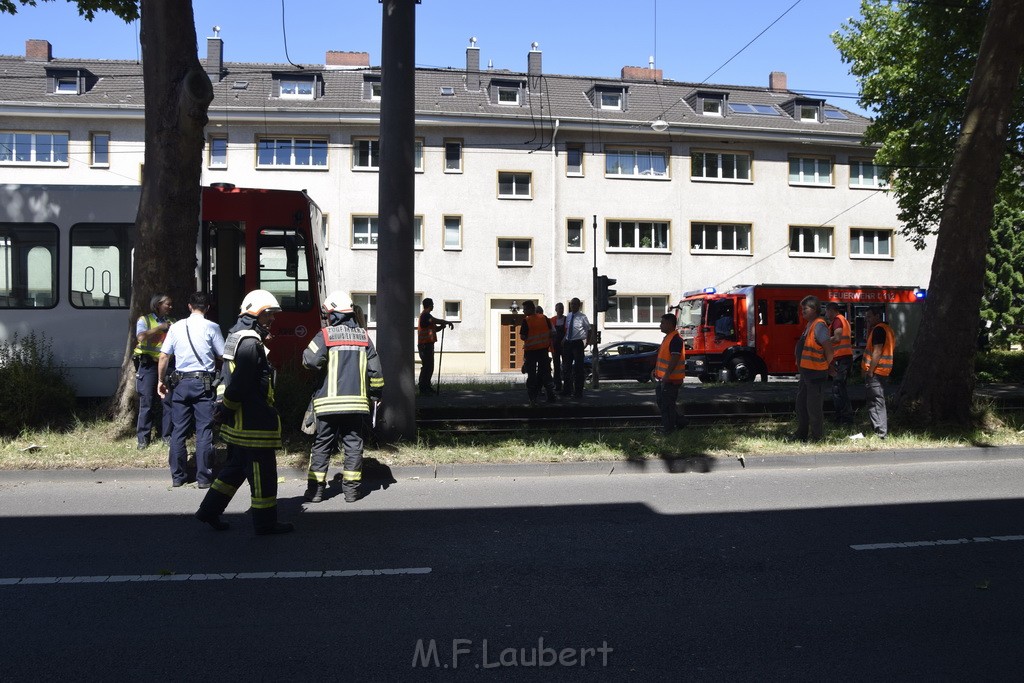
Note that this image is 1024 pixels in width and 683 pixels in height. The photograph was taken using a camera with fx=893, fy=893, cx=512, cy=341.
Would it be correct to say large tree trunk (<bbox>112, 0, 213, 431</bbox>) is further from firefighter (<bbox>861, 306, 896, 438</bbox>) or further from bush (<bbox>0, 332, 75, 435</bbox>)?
firefighter (<bbox>861, 306, 896, 438</bbox>)

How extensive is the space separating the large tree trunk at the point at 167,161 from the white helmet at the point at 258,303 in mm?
4106

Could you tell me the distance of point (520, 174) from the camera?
112 feet

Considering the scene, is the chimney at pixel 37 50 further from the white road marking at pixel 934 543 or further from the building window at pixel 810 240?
the white road marking at pixel 934 543

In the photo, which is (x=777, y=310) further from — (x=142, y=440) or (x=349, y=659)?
(x=349, y=659)

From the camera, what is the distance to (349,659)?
4.20 metres

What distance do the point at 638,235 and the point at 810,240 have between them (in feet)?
24.0

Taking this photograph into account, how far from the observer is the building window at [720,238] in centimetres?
3528

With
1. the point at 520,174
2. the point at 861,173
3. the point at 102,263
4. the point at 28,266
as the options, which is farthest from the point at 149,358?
the point at 861,173

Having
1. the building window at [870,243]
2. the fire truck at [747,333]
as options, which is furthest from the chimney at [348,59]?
the building window at [870,243]

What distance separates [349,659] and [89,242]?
10.9m

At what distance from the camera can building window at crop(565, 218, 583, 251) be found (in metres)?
34.2

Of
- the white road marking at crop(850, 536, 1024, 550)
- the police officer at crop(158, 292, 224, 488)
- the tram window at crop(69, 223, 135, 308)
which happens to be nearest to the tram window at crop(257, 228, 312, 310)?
the tram window at crop(69, 223, 135, 308)

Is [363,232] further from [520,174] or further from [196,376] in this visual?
[196,376]

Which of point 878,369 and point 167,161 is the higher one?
point 167,161
